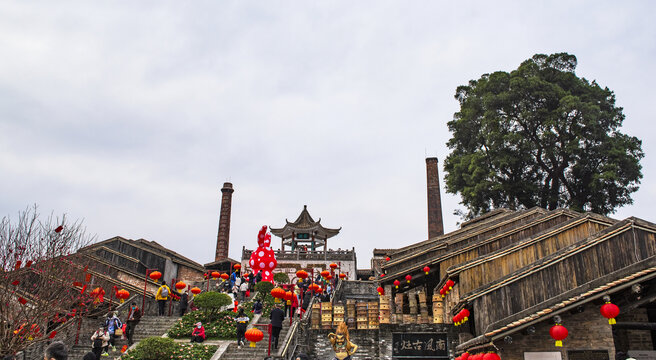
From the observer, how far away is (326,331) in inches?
616

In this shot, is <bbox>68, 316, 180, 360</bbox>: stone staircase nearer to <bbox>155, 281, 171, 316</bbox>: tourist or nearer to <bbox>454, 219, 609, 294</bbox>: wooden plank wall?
<bbox>155, 281, 171, 316</bbox>: tourist

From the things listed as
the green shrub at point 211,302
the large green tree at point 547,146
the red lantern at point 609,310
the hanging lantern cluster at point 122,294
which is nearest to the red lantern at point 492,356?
the red lantern at point 609,310

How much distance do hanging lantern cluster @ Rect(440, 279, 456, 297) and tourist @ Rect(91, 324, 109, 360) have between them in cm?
1057

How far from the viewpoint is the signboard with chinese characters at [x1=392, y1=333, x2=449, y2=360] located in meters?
14.6

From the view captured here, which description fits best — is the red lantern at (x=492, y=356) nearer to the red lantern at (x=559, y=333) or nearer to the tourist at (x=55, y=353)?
the red lantern at (x=559, y=333)

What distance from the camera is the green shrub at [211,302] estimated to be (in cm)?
1830

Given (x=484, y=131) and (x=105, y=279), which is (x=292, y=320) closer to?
(x=105, y=279)

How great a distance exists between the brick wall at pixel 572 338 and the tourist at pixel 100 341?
11.0 m

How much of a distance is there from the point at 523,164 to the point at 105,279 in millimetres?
24688

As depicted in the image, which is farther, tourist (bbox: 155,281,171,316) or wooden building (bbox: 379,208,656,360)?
tourist (bbox: 155,281,171,316)

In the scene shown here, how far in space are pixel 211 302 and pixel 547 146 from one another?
22.3 metres

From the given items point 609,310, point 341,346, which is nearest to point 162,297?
point 341,346

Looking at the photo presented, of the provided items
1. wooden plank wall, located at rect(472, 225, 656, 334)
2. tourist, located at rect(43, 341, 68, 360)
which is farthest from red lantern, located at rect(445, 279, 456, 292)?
tourist, located at rect(43, 341, 68, 360)

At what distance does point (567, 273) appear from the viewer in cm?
1080
